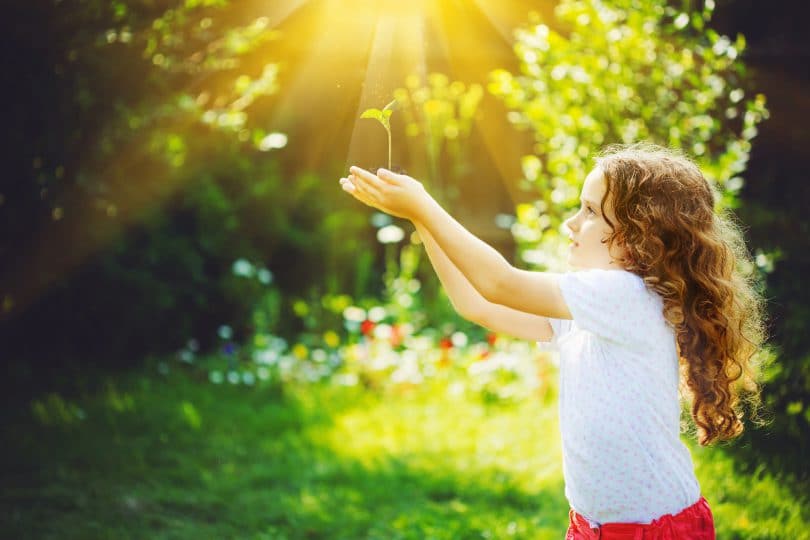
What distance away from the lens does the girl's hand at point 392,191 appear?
158 cm

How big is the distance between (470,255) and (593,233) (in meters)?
0.35

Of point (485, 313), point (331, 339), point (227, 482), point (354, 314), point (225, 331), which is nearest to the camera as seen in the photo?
point (485, 313)

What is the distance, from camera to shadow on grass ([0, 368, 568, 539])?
298 centimetres

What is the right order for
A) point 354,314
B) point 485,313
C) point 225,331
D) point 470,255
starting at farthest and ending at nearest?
point 354,314, point 225,331, point 485,313, point 470,255

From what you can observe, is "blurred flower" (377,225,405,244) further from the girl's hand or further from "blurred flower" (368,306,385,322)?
the girl's hand

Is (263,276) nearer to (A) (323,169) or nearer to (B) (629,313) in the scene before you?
(A) (323,169)

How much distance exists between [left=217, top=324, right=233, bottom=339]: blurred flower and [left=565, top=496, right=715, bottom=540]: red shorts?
371cm

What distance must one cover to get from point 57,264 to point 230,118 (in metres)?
1.19

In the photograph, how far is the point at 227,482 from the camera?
3391 mm

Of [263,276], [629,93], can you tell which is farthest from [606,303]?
[263,276]

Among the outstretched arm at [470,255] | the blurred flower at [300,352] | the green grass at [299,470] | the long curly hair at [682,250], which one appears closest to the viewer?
the outstretched arm at [470,255]

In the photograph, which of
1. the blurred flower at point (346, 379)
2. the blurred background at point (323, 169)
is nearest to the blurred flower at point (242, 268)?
the blurred background at point (323, 169)

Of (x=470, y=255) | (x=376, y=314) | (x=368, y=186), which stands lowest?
(x=376, y=314)

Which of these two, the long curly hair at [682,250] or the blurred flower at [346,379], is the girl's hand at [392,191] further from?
the blurred flower at [346,379]
